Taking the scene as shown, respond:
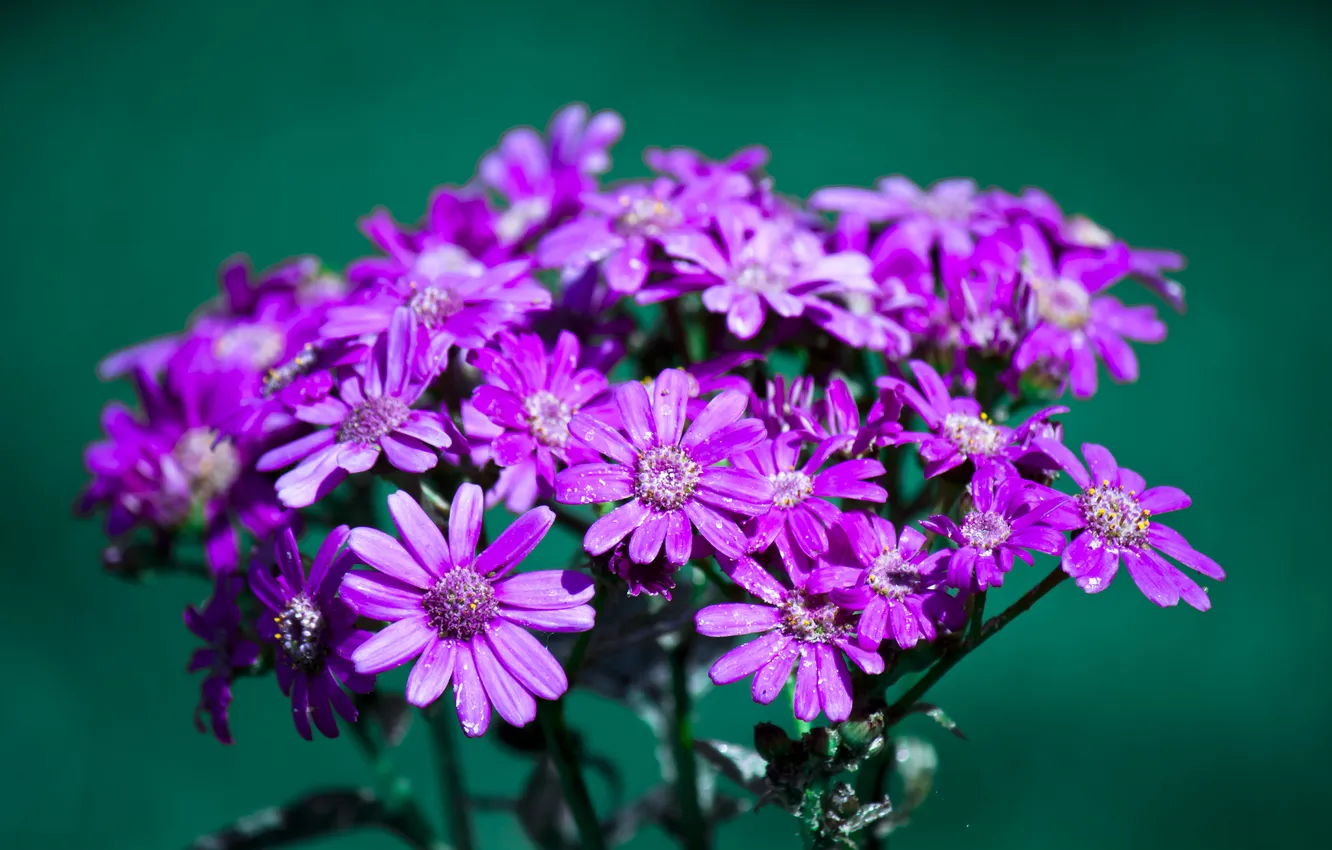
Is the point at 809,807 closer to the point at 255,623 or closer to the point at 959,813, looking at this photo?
the point at 255,623

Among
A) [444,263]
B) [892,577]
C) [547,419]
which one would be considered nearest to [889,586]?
[892,577]

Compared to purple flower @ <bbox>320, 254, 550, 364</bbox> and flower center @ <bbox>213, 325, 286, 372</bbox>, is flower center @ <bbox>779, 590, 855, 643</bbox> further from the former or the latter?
flower center @ <bbox>213, 325, 286, 372</bbox>

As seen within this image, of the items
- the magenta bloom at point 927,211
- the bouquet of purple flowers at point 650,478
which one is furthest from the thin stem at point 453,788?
the magenta bloom at point 927,211

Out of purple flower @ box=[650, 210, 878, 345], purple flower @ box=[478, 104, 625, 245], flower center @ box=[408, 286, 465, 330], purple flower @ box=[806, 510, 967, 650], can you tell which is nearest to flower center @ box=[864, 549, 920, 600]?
purple flower @ box=[806, 510, 967, 650]

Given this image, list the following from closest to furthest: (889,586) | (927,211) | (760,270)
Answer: (889,586) → (760,270) → (927,211)

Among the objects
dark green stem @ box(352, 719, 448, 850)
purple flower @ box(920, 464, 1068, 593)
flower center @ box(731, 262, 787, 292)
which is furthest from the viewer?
dark green stem @ box(352, 719, 448, 850)

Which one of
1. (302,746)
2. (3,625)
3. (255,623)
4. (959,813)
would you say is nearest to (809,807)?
(255,623)

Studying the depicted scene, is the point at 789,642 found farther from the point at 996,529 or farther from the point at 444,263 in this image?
the point at 444,263
